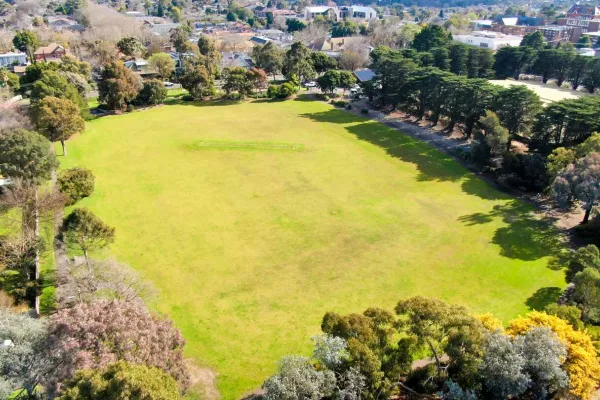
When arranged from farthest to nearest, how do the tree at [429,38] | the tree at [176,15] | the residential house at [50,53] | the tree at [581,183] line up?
the tree at [176,15] < the residential house at [50,53] < the tree at [429,38] < the tree at [581,183]

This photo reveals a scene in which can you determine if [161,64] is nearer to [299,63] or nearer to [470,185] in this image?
[299,63]

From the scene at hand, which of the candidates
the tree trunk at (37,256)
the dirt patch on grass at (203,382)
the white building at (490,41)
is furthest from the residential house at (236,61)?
the dirt patch on grass at (203,382)

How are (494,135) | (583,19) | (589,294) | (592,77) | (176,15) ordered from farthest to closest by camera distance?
→ (176,15) → (583,19) → (592,77) → (494,135) → (589,294)

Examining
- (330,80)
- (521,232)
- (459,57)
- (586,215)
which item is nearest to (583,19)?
(459,57)

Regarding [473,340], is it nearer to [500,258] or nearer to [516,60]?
[500,258]

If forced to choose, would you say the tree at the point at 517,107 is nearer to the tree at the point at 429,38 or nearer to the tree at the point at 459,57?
the tree at the point at 459,57
